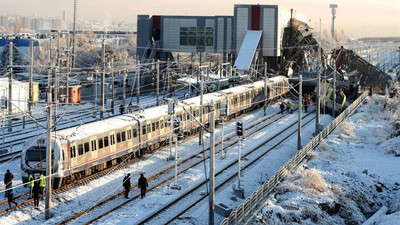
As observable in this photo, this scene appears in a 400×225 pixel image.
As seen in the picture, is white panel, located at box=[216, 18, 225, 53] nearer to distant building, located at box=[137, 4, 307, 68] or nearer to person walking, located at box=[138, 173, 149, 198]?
distant building, located at box=[137, 4, 307, 68]

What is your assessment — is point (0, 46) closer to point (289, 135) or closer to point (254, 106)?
point (254, 106)

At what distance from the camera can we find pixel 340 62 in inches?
2645

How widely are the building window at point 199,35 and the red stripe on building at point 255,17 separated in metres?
6.49

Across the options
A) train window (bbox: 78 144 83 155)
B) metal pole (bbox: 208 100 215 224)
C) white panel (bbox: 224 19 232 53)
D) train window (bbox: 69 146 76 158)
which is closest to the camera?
metal pole (bbox: 208 100 215 224)

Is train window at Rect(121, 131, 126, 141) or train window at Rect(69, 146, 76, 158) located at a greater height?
train window at Rect(121, 131, 126, 141)

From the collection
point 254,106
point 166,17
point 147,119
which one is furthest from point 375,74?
point 147,119

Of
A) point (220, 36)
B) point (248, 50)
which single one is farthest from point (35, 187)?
point (220, 36)

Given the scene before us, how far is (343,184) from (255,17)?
4100cm

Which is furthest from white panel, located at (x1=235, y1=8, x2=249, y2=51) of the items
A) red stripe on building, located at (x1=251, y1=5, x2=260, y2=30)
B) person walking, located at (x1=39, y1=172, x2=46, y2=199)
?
person walking, located at (x1=39, y1=172, x2=46, y2=199)

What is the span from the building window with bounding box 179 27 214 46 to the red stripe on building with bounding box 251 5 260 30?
6488mm

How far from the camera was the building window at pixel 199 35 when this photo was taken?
225 ft

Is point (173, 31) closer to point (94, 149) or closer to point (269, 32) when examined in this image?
point (269, 32)

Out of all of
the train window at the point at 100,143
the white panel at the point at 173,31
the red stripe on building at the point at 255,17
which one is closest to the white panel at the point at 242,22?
the red stripe on building at the point at 255,17

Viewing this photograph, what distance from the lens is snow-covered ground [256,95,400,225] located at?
21344 mm
